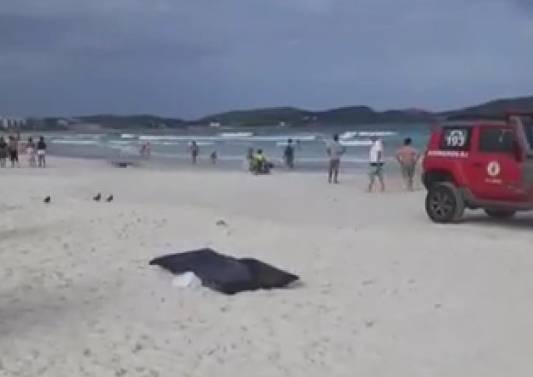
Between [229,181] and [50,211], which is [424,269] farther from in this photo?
[229,181]

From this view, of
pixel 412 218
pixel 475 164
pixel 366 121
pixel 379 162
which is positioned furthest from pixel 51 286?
pixel 366 121

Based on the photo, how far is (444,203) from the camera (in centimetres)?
1523

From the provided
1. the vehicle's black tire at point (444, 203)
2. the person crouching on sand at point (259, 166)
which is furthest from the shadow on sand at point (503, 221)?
the person crouching on sand at point (259, 166)

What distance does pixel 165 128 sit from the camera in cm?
16325

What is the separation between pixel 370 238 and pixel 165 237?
9.07 ft

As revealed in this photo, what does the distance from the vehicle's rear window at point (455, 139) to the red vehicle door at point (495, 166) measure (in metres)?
0.17

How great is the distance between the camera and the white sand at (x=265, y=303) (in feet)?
19.8

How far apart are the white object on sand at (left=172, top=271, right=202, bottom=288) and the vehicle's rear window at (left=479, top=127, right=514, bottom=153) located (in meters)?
7.29

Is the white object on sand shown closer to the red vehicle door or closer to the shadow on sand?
the red vehicle door

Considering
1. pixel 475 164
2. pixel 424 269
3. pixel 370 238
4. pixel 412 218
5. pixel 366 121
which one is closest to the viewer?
pixel 424 269

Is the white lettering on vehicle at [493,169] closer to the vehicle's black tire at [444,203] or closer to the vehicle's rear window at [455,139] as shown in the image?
the vehicle's rear window at [455,139]

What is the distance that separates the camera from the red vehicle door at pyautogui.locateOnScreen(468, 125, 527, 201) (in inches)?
550

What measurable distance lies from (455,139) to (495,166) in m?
1.00

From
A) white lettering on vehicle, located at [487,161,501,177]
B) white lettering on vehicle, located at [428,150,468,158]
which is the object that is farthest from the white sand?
white lettering on vehicle, located at [428,150,468,158]
